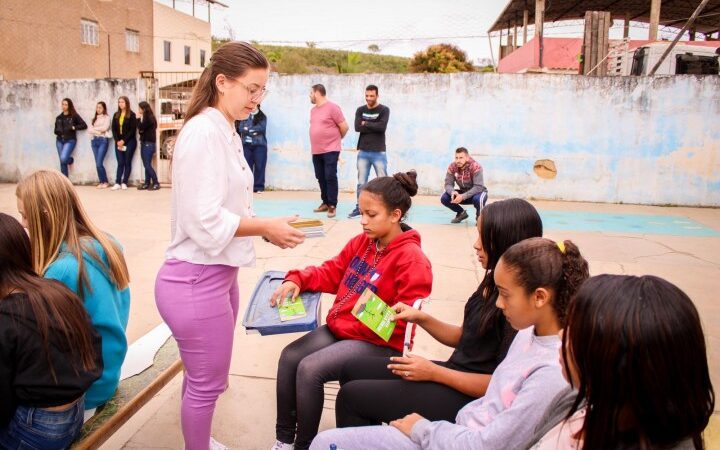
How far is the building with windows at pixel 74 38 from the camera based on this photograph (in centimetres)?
1573

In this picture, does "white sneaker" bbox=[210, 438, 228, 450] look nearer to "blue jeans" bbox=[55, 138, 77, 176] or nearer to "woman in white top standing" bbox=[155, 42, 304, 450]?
"woman in white top standing" bbox=[155, 42, 304, 450]

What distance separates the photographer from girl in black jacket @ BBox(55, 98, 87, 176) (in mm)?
10281

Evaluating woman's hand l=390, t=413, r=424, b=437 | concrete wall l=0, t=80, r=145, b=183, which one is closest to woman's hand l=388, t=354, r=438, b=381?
woman's hand l=390, t=413, r=424, b=437

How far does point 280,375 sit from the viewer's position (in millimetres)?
2412

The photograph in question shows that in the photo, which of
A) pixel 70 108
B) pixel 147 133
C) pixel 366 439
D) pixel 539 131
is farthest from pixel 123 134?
pixel 366 439

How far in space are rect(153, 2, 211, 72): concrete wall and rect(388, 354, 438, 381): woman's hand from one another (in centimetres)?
2407

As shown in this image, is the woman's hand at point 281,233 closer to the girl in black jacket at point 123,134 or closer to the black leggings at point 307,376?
the black leggings at point 307,376

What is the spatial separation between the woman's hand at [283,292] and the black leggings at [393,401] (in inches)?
22.7

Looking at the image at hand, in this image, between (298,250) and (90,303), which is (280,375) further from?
(298,250)

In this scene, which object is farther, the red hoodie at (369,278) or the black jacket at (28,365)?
the red hoodie at (369,278)

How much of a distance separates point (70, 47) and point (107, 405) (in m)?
19.2

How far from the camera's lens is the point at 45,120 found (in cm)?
1105

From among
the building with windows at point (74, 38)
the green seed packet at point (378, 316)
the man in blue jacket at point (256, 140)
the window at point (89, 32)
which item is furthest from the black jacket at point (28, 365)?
the window at point (89, 32)

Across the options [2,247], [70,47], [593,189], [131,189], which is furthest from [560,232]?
[70,47]
